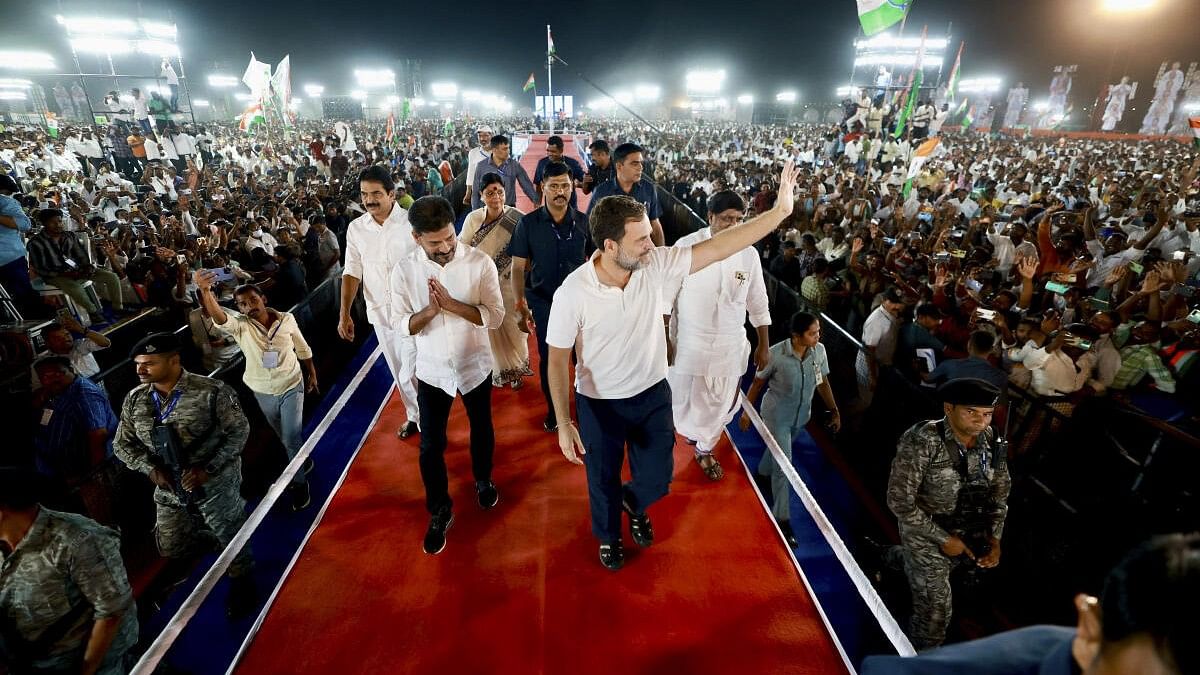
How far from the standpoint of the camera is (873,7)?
35.4ft

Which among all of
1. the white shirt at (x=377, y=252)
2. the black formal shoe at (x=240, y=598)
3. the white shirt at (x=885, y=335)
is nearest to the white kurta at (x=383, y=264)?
the white shirt at (x=377, y=252)

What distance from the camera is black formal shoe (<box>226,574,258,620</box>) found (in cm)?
334

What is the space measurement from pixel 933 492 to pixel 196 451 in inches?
168

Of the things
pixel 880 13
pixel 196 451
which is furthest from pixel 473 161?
pixel 880 13

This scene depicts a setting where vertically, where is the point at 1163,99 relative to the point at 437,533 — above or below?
above

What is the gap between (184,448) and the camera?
3139 millimetres

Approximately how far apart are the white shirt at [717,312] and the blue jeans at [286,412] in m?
3.20

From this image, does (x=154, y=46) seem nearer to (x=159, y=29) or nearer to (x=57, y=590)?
(x=159, y=29)

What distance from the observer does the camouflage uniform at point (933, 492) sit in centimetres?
295

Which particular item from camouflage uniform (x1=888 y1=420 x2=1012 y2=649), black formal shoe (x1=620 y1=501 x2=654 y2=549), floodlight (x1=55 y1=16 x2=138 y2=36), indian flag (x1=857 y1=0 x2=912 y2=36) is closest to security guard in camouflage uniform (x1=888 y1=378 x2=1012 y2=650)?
camouflage uniform (x1=888 y1=420 x2=1012 y2=649)

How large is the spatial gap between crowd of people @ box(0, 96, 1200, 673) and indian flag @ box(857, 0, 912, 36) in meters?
4.46

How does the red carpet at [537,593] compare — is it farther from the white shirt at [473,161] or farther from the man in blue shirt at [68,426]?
the white shirt at [473,161]

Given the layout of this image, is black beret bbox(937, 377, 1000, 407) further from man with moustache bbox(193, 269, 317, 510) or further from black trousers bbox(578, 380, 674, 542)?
man with moustache bbox(193, 269, 317, 510)

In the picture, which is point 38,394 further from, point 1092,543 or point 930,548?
point 1092,543
